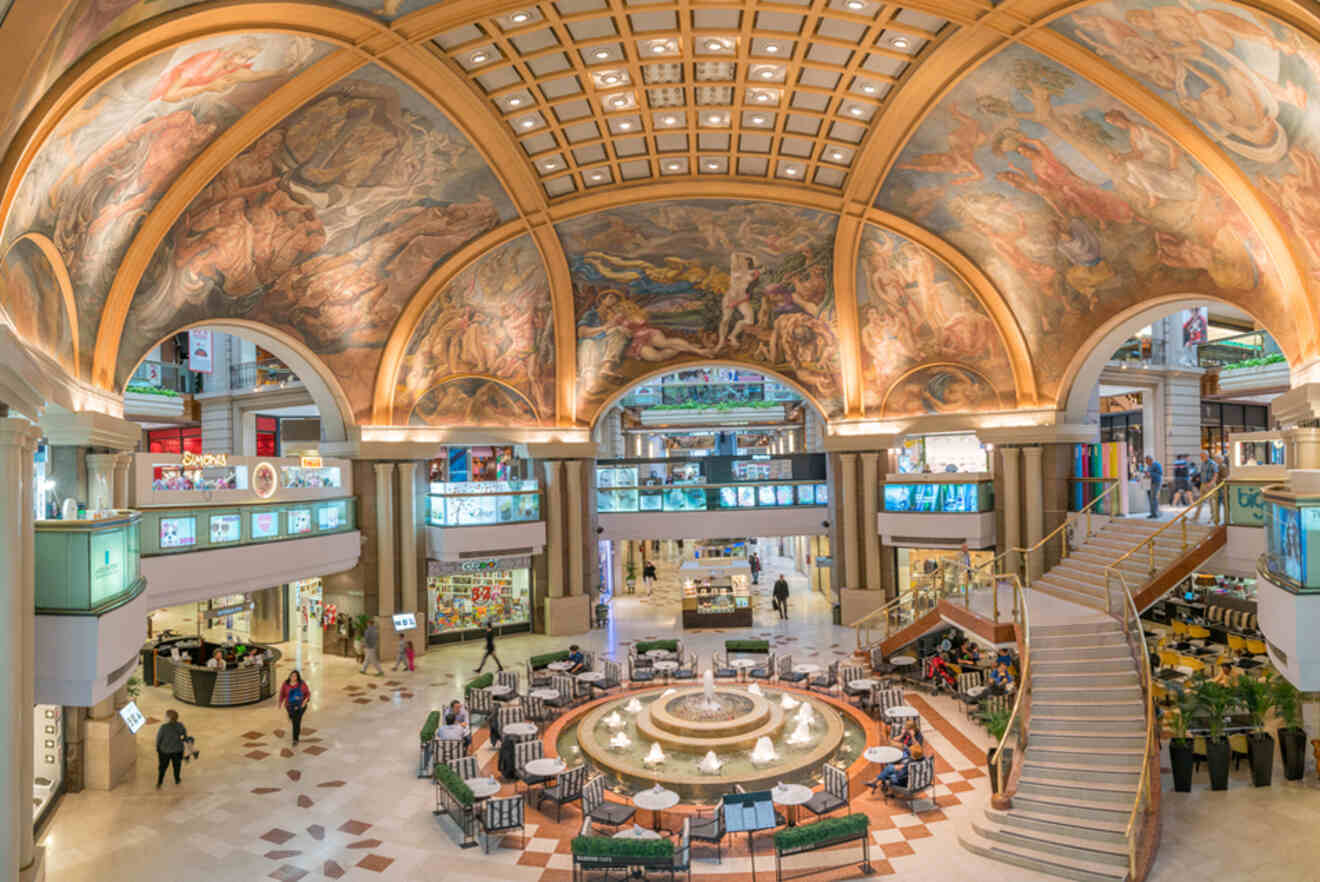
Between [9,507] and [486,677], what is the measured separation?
1239cm

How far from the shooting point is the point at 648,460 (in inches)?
1178

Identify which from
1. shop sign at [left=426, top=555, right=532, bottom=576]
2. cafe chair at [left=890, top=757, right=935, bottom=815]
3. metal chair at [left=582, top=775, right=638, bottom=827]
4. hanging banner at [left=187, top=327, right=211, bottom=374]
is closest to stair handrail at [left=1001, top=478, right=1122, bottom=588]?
cafe chair at [left=890, top=757, right=935, bottom=815]

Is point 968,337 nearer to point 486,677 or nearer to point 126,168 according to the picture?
point 486,677

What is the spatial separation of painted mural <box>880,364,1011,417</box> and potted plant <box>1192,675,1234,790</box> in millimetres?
11769

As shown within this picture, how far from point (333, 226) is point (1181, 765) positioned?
66.8ft

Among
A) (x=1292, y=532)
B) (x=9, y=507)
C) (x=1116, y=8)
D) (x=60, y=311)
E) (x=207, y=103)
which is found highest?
(x=1116, y=8)

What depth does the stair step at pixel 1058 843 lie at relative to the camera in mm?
11227

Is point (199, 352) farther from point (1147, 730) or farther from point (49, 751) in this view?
point (1147, 730)

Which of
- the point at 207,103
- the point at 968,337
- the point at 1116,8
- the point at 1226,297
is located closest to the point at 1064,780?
the point at 1226,297

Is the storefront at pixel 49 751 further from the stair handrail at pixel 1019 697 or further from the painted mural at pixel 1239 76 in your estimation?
the painted mural at pixel 1239 76

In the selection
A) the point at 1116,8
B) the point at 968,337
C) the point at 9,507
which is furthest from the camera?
the point at 968,337

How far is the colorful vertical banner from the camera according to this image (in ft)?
87.7

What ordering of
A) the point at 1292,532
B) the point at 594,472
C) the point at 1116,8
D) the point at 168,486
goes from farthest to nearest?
the point at 594,472, the point at 168,486, the point at 1116,8, the point at 1292,532

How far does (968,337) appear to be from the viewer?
78.3 ft
